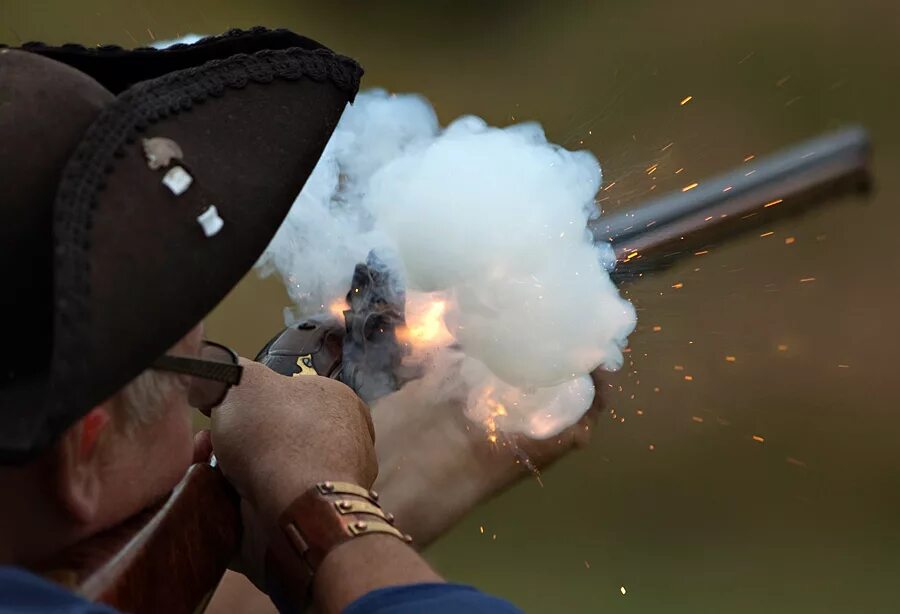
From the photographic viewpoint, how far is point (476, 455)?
4.14ft

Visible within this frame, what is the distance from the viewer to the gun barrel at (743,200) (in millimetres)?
1132

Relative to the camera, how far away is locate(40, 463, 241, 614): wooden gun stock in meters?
0.66

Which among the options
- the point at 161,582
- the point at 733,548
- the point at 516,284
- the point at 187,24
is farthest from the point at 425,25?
the point at 161,582

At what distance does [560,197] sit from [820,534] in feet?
3.74

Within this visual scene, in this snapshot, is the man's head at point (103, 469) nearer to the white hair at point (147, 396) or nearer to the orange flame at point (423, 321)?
the white hair at point (147, 396)

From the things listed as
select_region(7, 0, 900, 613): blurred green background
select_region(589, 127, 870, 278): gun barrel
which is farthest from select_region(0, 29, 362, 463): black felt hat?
select_region(7, 0, 900, 613): blurred green background

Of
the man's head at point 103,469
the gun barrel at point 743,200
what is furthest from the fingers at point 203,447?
the gun barrel at point 743,200

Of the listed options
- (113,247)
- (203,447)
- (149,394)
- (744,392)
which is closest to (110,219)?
(113,247)

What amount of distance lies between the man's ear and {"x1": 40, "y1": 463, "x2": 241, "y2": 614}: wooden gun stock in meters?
0.05

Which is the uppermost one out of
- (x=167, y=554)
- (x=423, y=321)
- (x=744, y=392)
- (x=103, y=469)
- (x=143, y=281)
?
(x=143, y=281)

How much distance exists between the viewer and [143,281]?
1.89 ft

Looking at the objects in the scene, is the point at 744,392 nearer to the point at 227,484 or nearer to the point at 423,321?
the point at 423,321

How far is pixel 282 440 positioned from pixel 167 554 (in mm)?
172

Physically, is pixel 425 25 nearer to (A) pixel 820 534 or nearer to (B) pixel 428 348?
(B) pixel 428 348
